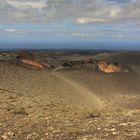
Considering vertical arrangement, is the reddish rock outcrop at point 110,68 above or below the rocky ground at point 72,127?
below

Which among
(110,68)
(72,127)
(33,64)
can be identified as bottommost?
(110,68)

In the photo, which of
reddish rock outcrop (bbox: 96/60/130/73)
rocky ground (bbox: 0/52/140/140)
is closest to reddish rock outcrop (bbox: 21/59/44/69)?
rocky ground (bbox: 0/52/140/140)

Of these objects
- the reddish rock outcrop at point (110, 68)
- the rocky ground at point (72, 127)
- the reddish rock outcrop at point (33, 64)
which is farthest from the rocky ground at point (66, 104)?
the reddish rock outcrop at point (110, 68)

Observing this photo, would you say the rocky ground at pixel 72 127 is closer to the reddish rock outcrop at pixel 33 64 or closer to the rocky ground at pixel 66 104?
the rocky ground at pixel 66 104

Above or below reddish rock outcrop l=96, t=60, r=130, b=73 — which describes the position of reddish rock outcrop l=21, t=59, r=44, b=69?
above

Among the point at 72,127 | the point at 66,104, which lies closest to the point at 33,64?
the point at 66,104

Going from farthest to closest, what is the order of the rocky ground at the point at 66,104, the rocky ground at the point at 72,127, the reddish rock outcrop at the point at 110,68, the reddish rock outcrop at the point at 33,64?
1. the reddish rock outcrop at the point at 110,68
2. the reddish rock outcrop at the point at 33,64
3. the rocky ground at the point at 66,104
4. the rocky ground at the point at 72,127

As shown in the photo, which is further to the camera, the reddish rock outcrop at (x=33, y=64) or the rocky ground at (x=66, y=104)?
the reddish rock outcrop at (x=33, y=64)

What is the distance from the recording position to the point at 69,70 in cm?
5497

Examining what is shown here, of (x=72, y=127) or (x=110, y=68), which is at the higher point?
(x=72, y=127)

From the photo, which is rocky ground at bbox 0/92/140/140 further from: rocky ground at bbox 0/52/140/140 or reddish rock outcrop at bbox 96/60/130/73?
reddish rock outcrop at bbox 96/60/130/73

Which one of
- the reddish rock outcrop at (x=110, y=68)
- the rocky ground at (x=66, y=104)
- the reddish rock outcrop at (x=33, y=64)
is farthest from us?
the reddish rock outcrop at (x=110, y=68)

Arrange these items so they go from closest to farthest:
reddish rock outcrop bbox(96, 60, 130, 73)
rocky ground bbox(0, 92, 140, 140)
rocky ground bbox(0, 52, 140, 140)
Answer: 1. rocky ground bbox(0, 92, 140, 140)
2. rocky ground bbox(0, 52, 140, 140)
3. reddish rock outcrop bbox(96, 60, 130, 73)

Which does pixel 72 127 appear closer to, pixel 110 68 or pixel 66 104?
pixel 66 104
